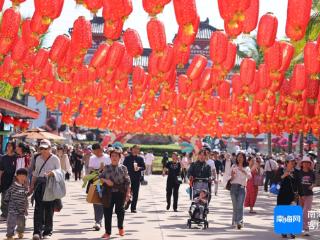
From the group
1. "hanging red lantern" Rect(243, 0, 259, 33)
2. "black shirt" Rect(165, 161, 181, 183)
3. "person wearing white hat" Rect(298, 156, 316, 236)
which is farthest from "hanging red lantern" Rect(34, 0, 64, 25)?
"black shirt" Rect(165, 161, 181, 183)

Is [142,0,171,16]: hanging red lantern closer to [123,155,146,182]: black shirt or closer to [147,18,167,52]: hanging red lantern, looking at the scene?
[147,18,167,52]: hanging red lantern

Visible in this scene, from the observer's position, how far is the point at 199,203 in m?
13.2

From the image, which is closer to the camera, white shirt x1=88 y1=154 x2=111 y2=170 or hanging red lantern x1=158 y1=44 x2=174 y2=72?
hanging red lantern x1=158 y1=44 x2=174 y2=72

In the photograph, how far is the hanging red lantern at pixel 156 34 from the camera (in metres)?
9.11

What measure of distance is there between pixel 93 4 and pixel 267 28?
2.73 m

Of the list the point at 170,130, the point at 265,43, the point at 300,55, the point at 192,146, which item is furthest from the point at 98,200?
the point at 192,146

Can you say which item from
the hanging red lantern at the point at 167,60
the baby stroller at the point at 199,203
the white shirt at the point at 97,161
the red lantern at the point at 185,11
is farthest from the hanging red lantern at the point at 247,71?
the red lantern at the point at 185,11

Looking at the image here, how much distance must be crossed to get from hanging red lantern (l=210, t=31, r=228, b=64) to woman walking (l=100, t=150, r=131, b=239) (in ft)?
8.51

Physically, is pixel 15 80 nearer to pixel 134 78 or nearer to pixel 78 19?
→ pixel 134 78

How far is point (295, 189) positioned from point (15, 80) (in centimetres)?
676

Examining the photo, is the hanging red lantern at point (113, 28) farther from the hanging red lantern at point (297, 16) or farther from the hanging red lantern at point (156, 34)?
the hanging red lantern at point (297, 16)

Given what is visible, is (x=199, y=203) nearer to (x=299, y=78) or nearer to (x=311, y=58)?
(x=299, y=78)

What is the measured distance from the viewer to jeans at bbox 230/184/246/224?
13008 millimetres

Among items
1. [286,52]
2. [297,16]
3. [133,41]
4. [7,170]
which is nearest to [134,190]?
[7,170]
